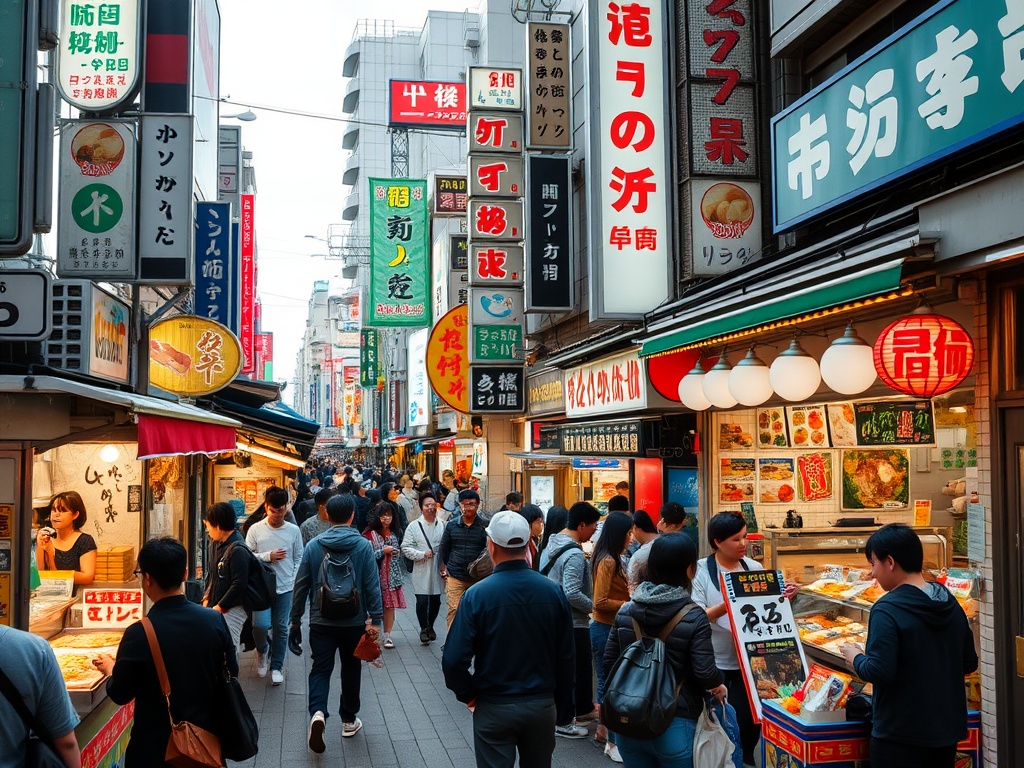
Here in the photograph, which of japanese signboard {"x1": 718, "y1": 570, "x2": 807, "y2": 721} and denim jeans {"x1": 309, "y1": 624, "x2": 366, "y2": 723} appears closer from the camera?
japanese signboard {"x1": 718, "y1": 570, "x2": 807, "y2": 721}

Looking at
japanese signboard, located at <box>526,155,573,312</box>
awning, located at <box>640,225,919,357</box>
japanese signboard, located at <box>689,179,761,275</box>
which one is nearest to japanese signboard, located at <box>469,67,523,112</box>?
japanese signboard, located at <box>526,155,573,312</box>

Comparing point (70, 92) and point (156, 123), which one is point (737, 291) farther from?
point (70, 92)

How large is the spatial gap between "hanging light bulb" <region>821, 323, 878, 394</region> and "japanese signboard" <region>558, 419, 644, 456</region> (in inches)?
191

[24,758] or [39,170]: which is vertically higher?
[39,170]

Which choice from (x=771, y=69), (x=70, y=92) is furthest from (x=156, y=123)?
(x=771, y=69)

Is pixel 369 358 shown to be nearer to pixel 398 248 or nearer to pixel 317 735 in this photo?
pixel 398 248

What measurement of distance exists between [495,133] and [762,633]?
12366mm

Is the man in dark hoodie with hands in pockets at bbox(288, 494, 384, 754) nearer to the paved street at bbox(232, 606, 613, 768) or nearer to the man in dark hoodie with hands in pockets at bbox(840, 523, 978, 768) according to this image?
the paved street at bbox(232, 606, 613, 768)

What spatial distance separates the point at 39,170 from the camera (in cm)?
667

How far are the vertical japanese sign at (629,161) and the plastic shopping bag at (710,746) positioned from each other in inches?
265

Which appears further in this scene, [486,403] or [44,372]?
[486,403]

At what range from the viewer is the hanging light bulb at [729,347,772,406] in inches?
318

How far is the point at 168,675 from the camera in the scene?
469 centimetres

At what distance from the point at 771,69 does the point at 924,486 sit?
5.20 metres
